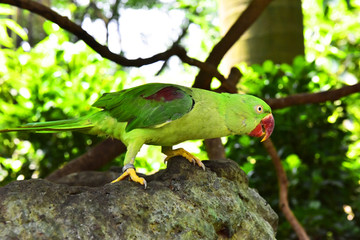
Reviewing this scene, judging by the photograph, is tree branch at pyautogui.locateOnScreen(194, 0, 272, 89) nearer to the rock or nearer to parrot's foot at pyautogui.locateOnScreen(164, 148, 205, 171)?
parrot's foot at pyautogui.locateOnScreen(164, 148, 205, 171)

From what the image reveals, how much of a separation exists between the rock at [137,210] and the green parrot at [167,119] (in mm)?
112

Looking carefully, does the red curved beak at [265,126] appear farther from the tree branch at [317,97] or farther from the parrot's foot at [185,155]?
the tree branch at [317,97]

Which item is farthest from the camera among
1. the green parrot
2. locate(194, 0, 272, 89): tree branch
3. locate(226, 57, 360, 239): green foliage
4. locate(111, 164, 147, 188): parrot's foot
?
locate(226, 57, 360, 239): green foliage

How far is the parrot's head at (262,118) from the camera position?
6.15ft

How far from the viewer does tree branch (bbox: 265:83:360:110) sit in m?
2.62

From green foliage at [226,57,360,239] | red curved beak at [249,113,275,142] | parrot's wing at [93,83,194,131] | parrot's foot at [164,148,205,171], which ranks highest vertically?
parrot's wing at [93,83,194,131]

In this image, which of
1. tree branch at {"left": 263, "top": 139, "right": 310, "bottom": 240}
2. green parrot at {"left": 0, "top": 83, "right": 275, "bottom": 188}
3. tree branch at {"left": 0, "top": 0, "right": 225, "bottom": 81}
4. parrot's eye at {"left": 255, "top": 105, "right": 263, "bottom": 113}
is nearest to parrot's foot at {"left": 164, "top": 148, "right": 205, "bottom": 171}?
green parrot at {"left": 0, "top": 83, "right": 275, "bottom": 188}

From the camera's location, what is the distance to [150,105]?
1798 millimetres

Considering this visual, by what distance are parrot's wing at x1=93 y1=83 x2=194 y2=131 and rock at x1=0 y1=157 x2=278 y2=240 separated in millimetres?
234

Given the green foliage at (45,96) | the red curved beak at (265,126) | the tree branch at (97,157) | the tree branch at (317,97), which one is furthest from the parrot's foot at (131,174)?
the green foliage at (45,96)

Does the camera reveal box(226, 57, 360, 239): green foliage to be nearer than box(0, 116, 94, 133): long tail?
No

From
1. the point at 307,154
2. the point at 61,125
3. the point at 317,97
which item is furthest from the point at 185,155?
the point at 307,154

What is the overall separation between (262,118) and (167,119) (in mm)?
465

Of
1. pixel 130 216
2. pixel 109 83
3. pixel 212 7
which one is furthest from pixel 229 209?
pixel 212 7
